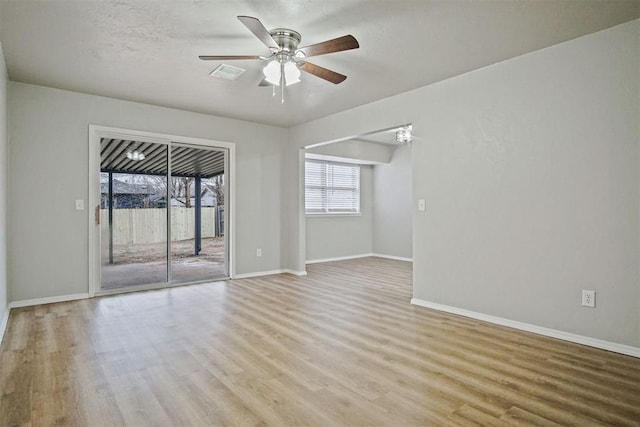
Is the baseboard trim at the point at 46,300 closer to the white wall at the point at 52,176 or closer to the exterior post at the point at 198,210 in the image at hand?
the white wall at the point at 52,176

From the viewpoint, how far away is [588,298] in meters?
2.92

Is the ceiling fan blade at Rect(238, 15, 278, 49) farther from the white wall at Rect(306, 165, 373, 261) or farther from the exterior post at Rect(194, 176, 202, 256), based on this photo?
the exterior post at Rect(194, 176, 202, 256)

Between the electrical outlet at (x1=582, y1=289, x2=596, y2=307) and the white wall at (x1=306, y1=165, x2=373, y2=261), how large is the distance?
5.14 metres

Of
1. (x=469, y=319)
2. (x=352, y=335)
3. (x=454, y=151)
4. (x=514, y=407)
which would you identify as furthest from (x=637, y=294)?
(x=352, y=335)

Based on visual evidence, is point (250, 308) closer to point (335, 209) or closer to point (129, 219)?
point (129, 219)

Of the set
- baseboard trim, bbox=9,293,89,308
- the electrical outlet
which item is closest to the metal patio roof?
baseboard trim, bbox=9,293,89,308

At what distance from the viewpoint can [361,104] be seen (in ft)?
15.9

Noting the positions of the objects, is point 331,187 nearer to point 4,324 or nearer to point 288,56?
point 288,56

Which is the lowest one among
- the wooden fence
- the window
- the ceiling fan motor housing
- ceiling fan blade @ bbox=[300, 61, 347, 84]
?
the wooden fence

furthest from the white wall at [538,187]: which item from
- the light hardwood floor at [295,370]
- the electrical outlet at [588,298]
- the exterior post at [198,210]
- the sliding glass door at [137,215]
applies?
the exterior post at [198,210]

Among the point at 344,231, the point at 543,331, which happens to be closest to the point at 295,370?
the point at 543,331

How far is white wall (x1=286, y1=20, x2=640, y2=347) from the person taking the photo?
277 centimetres

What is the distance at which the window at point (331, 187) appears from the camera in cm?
768

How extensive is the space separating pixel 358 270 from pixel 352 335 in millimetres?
3462
